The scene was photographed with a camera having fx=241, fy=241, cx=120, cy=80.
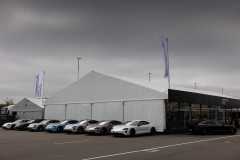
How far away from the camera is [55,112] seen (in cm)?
3419

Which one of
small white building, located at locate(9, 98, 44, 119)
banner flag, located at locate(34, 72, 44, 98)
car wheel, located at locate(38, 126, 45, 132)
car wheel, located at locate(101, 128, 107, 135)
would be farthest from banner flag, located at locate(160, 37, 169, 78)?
small white building, located at locate(9, 98, 44, 119)

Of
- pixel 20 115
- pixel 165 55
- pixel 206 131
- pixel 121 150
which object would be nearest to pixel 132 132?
pixel 206 131

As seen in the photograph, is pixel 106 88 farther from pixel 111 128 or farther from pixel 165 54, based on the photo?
pixel 165 54

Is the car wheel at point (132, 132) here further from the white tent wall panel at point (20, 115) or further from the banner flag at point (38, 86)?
the white tent wall panel at point (20, 115)

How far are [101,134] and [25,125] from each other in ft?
44.7

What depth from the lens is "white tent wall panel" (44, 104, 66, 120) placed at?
33188 millimetres

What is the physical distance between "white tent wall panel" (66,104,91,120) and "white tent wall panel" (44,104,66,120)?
3.73 ft

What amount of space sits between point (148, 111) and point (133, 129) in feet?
16.7

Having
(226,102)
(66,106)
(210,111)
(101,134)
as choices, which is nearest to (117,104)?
(101,134)

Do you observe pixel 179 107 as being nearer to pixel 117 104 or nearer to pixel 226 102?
pixel 117 104

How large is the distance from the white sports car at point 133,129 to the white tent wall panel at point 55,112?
50.3 feet

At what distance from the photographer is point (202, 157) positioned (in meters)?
9.60

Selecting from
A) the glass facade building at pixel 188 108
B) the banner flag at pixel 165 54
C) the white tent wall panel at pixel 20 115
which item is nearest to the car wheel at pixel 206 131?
the glass facade building at pixel 188 108

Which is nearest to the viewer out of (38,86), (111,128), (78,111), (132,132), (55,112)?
(132,132)
